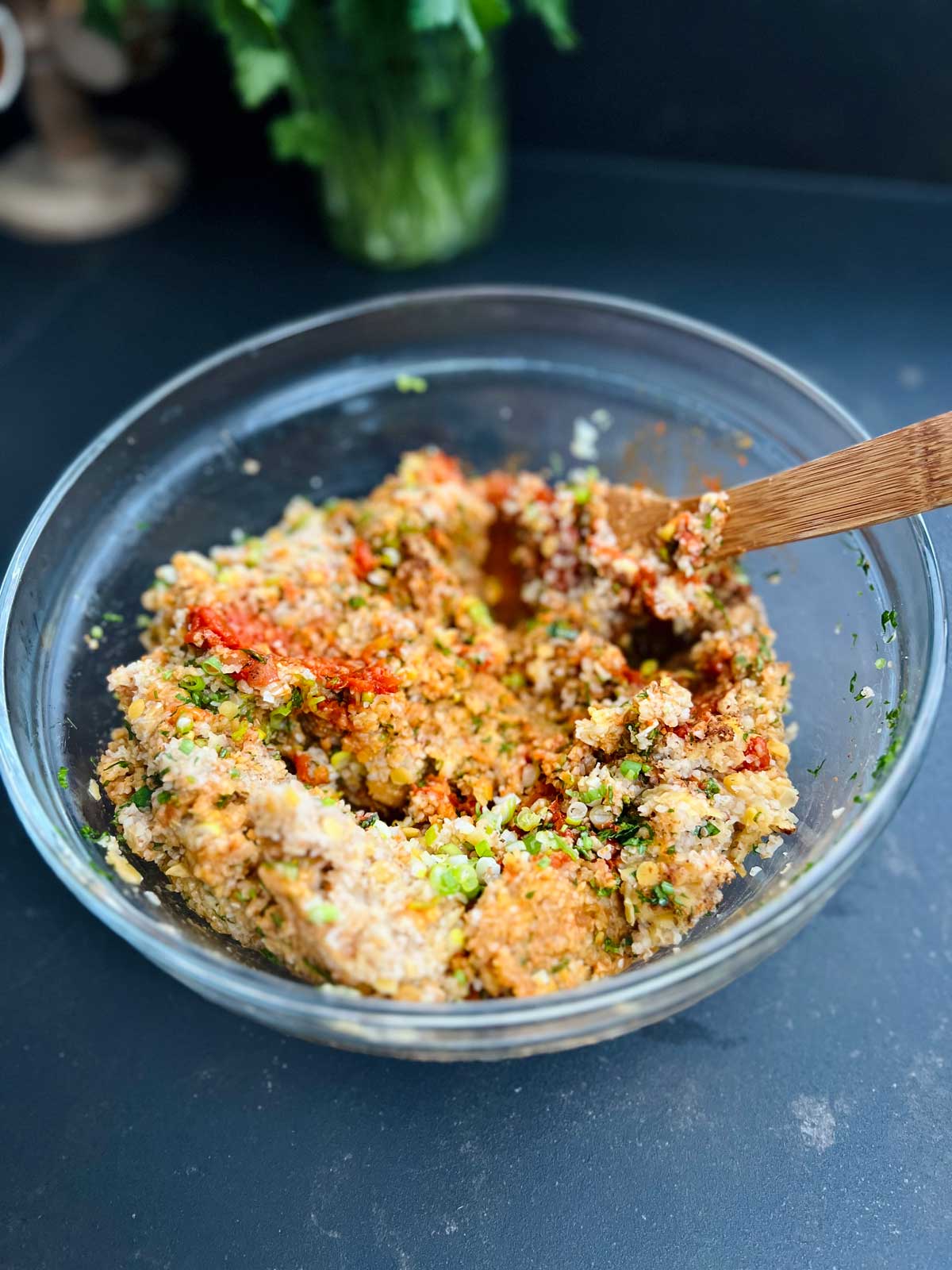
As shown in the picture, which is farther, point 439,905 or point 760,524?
point 760,524

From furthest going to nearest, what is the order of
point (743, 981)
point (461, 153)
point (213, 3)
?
point (461, 153) < point (213, 3) < point (743, 981)

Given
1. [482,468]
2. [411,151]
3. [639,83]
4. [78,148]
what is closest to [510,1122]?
[482,468]

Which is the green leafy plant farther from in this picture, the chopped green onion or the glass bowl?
the chopped green onion

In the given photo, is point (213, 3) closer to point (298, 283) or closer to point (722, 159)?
point (298, 283)

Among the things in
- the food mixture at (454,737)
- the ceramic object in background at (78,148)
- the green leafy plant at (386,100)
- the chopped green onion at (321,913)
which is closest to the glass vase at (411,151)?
the green leafy plant at (386,100)

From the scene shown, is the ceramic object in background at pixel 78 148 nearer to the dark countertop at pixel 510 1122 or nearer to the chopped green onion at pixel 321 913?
the dark countertop at pixel 510 1122

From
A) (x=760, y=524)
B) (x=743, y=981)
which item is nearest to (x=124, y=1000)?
(x=743, y=981)

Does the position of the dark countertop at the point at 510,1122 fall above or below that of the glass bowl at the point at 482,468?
below
